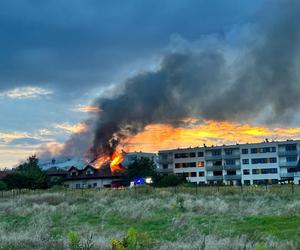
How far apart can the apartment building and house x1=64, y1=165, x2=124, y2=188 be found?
2159 centimetres

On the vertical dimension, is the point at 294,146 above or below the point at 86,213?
above

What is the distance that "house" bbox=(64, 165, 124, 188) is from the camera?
104125 mm

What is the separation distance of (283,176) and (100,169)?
138ft

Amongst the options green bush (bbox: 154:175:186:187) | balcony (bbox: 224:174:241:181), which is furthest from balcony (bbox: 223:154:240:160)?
green bush (bbox: 154:175:186:187)

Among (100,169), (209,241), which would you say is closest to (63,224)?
(209,241)

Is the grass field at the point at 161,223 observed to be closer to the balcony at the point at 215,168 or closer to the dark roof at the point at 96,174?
the dark roof at the point at 96,174

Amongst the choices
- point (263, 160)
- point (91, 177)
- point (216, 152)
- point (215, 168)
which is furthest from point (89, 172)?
point (263, 160)

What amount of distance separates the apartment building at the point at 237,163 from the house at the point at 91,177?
21585mm

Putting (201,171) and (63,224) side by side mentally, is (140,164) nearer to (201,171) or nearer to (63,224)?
(201,171)

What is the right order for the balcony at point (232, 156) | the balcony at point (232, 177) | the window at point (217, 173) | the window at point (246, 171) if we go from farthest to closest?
1. the window at point (217, 173)
2. the balcony at point (232, 156)
3. the balcony at point (232, 177)
4. the window at point (246, 171)

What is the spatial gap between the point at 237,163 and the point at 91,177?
3546 cm

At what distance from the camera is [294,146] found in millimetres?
103375

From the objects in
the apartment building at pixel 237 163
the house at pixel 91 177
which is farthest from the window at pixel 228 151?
the house at pixel 91 177

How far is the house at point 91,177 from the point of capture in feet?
342
